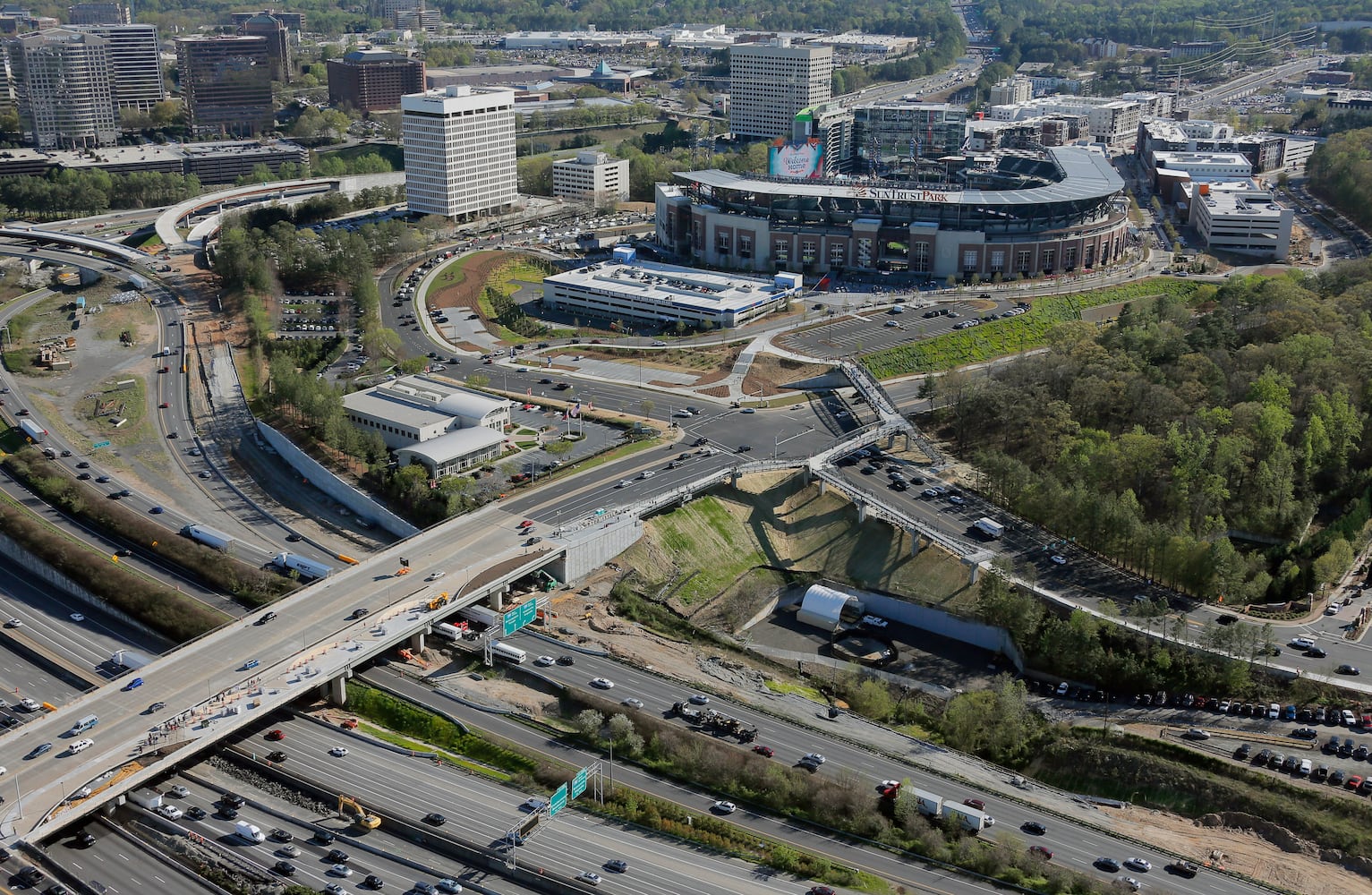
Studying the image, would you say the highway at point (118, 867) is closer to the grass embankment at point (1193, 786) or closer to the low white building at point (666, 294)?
the grass embankment at point (1193, 786)

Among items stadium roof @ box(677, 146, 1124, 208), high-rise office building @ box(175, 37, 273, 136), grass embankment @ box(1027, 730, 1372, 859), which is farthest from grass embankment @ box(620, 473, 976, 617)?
high-rise office building @ box(175, 37, 273, 136)

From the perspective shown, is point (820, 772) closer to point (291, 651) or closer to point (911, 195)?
point (291, 651)

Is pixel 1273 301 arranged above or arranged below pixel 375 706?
above

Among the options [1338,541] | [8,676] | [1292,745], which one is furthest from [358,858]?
[1338,541]

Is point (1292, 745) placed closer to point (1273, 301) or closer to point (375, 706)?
point (375, 706)

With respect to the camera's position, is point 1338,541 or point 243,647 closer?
point 243,647

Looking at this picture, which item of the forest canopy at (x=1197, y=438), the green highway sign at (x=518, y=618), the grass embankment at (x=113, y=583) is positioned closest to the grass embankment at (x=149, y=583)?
the grass embankment at (x=113, y=583)
